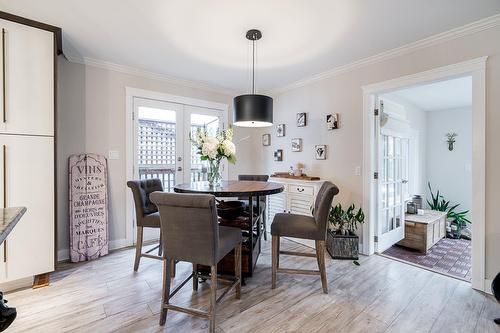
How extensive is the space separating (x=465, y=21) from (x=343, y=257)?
2615 millimetres

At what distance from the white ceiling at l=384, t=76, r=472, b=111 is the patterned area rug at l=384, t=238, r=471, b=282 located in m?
2.25

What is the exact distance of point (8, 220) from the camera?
1.02 m

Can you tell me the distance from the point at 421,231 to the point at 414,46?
2.43 m

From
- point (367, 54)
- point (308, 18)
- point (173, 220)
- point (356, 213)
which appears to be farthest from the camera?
point (356, 213)

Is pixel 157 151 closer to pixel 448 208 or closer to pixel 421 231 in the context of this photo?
pixel 421 231

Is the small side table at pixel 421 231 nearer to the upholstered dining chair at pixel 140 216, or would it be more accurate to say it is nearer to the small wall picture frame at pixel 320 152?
the small wall picture frame at pixel 320 152

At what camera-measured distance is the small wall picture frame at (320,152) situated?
347 centimetres

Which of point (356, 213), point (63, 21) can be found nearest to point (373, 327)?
point (356, 213)

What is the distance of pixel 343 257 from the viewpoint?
290 centimetres

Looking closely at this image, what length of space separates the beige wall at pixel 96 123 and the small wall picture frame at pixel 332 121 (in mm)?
2448

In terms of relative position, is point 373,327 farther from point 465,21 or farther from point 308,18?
point 465,21

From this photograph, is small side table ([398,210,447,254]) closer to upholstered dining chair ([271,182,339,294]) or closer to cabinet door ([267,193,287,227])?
cabinet door ([267,193,287,227])

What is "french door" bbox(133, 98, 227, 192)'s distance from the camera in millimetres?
3404

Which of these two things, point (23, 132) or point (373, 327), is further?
point (23, 132)
